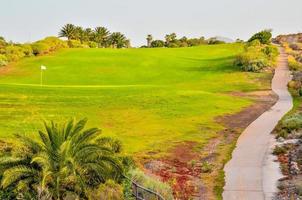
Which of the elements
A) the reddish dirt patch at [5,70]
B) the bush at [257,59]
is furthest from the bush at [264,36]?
the reddish dirt patch at [5,70]

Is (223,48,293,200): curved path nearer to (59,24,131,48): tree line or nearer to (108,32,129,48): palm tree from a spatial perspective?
(59,24,131,48): tree line

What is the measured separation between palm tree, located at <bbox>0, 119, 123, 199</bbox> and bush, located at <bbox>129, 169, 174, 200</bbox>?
1.78ft

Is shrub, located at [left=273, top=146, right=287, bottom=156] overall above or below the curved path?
above

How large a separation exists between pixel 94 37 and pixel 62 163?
9868 centimetres

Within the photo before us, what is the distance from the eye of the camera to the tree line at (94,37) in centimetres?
10612

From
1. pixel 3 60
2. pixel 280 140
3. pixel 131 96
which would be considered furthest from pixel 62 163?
pixel 3 60

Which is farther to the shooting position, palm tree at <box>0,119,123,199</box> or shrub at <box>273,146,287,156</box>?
shrub at <box>273,146,287,156</box>

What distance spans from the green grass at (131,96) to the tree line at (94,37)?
2512cm

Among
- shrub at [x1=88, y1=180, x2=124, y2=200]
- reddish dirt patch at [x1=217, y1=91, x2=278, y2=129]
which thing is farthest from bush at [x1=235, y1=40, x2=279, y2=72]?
shrub at [x1=88, y1=180, x2=124, y2=200]

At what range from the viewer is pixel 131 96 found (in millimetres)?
41562

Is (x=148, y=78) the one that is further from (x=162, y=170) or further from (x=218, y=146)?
(x=162, y=170)

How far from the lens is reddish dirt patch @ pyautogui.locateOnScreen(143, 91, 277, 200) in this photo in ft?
62.8

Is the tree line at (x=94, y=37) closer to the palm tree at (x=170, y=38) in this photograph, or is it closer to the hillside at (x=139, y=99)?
the palm tree at (x=170, y=38)

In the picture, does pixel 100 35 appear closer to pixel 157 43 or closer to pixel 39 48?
pixel 157 43
